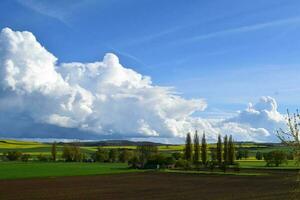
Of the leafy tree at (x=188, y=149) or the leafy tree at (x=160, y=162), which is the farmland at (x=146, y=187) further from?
the leafy tree at (x=188, y=149)

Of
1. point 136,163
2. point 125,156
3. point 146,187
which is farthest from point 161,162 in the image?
point 146,187

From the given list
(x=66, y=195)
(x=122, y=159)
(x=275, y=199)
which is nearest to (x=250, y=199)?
(x=275, y=199)

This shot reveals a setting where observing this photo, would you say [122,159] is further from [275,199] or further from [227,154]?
[275,199]

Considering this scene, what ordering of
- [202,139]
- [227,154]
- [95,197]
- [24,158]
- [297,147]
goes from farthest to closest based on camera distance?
[24,158]
[202,139]
[227,154]
[95,197]
[297,147]

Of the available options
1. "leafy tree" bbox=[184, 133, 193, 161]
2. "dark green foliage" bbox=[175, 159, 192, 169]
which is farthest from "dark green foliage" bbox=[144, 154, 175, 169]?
"leafy tree" bbox=[184, 133, 193, 161]

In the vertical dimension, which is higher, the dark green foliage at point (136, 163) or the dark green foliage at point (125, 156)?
the dark green foliage at point (125, 156)

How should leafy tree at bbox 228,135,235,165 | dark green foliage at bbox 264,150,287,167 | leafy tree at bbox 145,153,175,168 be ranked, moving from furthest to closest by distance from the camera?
leafy tree at bbox 228,135,235,165, leafy tree at bbox 145,153,175,168, dark green foliage at bbox 264,150,287,167

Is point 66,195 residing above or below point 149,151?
below

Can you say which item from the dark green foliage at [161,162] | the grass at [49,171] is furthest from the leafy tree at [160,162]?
the grass at [49,171]

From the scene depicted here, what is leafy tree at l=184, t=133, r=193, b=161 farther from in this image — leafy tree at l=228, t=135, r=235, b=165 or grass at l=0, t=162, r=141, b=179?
grass at l=0, t=162, r=141, b=179

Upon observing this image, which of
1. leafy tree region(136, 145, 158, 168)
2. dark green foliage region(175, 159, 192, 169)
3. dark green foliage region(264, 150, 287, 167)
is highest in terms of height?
leafy tree region(136, 145, 158, 168)

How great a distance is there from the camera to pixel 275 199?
160 feet

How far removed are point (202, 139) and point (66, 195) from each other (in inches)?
4698

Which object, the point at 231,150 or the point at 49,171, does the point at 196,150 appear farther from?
the point at 49,171
